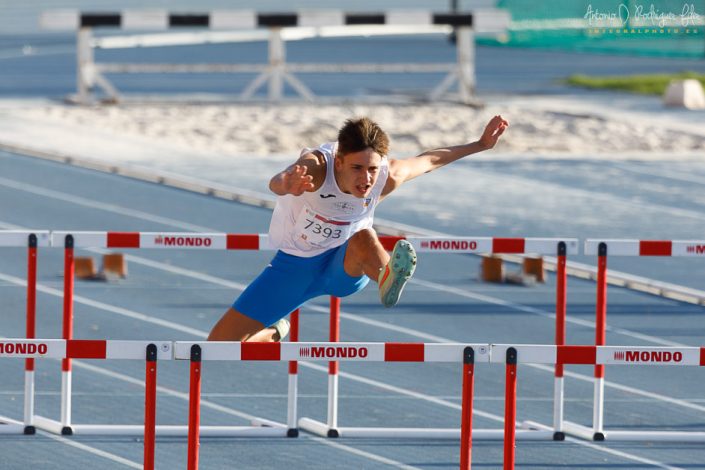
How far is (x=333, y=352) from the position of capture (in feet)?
19.3

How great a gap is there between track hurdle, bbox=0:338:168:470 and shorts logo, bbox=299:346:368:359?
0.51 m

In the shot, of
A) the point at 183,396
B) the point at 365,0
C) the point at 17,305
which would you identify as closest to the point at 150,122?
the point at 17,305

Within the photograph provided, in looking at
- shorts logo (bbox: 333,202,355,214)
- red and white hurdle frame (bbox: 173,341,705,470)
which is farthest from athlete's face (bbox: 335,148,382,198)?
red and white hurdle frame (bbox: 173,341,705,470)

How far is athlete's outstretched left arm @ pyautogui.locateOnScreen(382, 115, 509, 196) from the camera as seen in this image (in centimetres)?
675

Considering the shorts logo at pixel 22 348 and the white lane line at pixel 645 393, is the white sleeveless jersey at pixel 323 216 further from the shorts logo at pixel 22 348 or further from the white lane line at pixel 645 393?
the white lane line at pixel 645 393

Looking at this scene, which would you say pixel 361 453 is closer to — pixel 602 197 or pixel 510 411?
pixel 510 411

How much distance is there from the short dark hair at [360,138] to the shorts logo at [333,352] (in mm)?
902

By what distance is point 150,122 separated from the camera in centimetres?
2045

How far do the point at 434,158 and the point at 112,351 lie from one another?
189 centimetres

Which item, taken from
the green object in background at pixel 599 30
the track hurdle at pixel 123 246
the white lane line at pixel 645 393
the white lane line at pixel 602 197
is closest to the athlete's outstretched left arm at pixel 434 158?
the track hurdle at pixel 123 246

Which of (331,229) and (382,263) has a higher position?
(331,229)

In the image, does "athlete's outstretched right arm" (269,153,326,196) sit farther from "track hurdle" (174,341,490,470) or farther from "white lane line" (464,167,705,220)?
"white lane line" (464,167,705,220)

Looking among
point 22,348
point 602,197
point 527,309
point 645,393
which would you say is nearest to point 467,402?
point 22,348

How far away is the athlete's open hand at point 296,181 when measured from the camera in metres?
5.96
